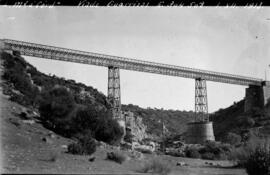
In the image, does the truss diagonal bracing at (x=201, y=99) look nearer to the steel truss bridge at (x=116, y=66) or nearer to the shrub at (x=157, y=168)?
the steel truss bridge at (x=116, y=66)

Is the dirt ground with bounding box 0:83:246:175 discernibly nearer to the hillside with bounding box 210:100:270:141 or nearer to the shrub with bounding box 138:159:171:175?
the shrub with bounding box 138:159:171:175

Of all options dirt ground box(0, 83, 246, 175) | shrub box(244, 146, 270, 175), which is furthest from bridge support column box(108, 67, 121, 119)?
shrub box(244, 146, 270, 175)

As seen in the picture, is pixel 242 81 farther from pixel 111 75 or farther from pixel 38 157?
pixel 38 157

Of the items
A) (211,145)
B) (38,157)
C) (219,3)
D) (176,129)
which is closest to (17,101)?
(38,157)

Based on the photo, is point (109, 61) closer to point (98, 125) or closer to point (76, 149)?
point (98, 125)

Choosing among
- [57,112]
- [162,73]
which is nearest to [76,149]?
[57,112]

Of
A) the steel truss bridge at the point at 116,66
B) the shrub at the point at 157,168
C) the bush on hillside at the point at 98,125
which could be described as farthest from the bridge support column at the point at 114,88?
the shrub at the point at 157,168
